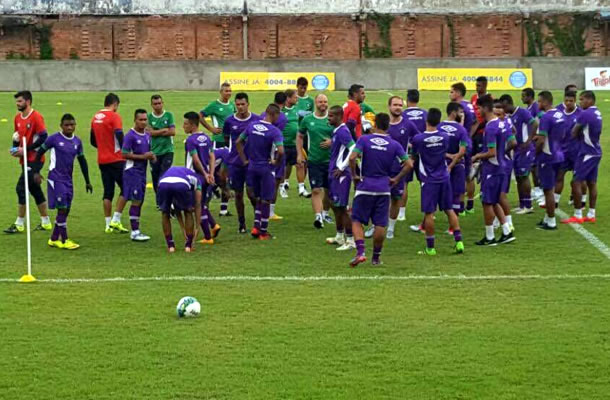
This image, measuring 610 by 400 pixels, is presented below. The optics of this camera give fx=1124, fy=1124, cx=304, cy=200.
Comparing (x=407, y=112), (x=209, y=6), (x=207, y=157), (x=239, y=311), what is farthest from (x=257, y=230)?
(x=209, y=6)

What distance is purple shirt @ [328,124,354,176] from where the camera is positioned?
15.9 m

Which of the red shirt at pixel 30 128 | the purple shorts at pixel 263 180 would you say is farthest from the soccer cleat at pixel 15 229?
the purple shorts at pixel 263 180

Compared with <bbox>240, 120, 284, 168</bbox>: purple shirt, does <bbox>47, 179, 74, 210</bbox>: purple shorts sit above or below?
below

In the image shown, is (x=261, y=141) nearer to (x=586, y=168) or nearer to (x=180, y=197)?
(x=180, y=197)

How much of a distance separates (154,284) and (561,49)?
162ft

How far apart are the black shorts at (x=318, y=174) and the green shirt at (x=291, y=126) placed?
2549mm

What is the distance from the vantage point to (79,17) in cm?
6069

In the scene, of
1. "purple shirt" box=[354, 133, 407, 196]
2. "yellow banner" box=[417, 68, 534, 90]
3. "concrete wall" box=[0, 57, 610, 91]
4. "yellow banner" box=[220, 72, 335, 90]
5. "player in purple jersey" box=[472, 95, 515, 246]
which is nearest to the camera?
"purple shirt" box=[354, 133, 407, 196]

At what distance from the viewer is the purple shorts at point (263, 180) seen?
55.9 ft

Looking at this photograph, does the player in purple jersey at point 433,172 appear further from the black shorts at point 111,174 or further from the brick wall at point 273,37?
the brick wall at point 273,37

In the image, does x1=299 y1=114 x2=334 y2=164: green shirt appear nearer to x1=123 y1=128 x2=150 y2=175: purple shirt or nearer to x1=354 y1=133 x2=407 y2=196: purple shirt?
x1=123 y1=128 x2=150 y2=175: purple shirt

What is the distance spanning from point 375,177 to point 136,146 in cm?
437

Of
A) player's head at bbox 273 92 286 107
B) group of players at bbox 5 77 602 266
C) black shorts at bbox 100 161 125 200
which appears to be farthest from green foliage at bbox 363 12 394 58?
black shorts at bbox 100 161 125 200

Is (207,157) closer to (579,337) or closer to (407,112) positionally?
(407,112)
